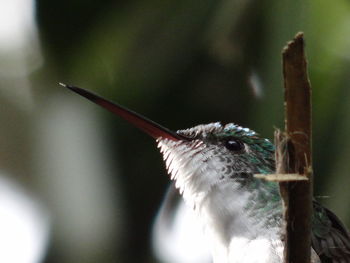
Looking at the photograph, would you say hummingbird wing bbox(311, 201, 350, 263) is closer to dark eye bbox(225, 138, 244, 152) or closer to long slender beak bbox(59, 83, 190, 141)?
dark eye bbox(225, 138, 244, 152)

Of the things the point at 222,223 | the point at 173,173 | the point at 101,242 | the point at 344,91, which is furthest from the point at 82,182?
the point at 344,91

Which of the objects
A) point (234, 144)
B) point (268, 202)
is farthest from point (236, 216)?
point (234, 144)

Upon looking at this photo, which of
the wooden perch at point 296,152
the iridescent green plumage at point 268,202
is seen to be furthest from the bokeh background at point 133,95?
the wooden perch at point 296,152

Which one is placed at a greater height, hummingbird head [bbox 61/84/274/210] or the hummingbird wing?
hummingbird head [bbox 61/84/274/210]

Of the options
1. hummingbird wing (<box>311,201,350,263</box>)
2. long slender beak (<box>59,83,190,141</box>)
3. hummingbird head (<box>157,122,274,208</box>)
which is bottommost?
hummingbird wing (<box>311,201,350,263</box>)

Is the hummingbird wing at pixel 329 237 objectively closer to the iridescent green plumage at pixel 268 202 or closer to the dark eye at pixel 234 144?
the iridescent green plumage at pixel 268 202

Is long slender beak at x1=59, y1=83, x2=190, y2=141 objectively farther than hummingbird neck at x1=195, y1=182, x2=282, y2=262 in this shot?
Yes

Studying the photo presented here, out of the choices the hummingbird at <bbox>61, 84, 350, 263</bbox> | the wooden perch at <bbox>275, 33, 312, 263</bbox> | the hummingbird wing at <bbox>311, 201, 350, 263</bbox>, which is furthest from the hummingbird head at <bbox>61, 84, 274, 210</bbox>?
the wooden perch at <bbox>275, 33, 312, 263</bbox>

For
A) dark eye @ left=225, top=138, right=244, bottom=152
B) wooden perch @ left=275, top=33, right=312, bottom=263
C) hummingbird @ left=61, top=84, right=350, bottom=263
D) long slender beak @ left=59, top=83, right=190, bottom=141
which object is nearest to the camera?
wooden perch @ left=275, top=33, right=312, bottom=263
